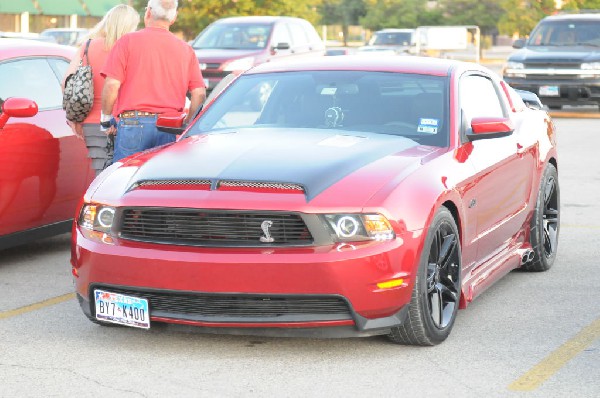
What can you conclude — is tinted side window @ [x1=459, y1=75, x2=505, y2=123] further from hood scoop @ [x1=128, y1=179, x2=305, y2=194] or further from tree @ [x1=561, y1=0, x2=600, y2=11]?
tree @ [x1=561, y1=0, x2=600, y2=11]

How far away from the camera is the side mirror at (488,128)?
715 cm

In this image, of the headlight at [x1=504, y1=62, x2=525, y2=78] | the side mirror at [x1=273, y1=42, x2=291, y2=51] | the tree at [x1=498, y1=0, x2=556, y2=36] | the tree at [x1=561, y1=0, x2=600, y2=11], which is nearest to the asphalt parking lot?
the headlight at [x1=504, y1=62, x2=525, y2=78]

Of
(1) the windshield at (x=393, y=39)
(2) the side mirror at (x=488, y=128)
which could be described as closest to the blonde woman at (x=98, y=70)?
(2) the side mirror at (x=488, y=128)

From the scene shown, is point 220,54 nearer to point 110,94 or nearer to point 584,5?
point 110,94

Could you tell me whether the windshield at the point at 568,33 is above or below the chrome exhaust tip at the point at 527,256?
above

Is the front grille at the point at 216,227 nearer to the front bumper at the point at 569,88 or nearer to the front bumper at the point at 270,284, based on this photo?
the front bumper at the point at 270,284

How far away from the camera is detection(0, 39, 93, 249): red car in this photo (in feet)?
27.9

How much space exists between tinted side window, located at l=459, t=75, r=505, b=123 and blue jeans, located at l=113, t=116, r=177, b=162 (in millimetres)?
2095

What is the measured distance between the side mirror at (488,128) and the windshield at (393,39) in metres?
37.2

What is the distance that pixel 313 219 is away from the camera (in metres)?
5.93

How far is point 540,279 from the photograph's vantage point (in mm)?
8500

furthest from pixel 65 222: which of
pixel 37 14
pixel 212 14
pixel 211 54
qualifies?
A: pixel 37 14

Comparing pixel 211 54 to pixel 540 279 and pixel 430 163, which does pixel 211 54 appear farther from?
pixel 430 163

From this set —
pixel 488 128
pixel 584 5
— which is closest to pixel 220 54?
pixel 488 128
